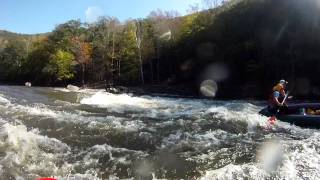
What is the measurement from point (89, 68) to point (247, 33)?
93.5 ft

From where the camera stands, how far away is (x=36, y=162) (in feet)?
38.5

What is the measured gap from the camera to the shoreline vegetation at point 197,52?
37.5 meters

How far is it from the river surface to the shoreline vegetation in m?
19.4

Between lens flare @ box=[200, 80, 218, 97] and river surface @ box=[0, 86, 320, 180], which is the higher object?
lens flare @ box=[200, 80, 218, 97]

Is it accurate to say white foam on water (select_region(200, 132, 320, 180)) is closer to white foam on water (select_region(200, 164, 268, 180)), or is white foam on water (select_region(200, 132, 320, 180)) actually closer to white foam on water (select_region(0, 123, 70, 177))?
white foam on water (select_region(200, 164, 268, 180))

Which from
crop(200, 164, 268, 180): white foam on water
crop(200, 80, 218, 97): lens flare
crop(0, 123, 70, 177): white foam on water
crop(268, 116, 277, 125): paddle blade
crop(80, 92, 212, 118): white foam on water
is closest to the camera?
crop(200, 164, 268, 180): white foam on water

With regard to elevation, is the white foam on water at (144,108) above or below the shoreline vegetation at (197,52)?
below

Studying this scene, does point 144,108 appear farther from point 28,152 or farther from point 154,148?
point 28,152

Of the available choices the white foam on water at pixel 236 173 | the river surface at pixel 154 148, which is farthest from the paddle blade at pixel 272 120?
the white foam on water at pixel 236 173

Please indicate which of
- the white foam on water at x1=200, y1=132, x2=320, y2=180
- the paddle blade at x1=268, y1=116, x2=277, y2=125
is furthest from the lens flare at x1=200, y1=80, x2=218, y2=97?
the white foam on water at x1=200, y1=132, x2=320, y2=180

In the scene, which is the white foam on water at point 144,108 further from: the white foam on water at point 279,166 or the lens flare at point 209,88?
the lens flare at point 209,88

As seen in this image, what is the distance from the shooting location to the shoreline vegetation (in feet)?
123

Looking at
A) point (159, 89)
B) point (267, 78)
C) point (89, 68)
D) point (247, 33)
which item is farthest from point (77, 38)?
point (267, 78)

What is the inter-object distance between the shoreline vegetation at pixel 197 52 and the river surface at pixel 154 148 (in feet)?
63.5
